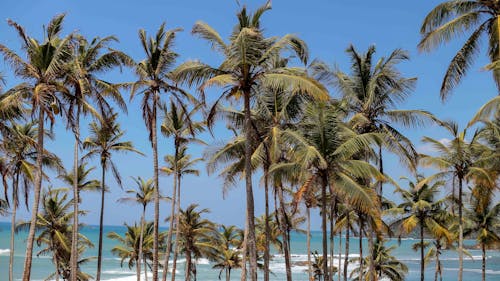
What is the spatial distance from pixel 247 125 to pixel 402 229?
60.3ft

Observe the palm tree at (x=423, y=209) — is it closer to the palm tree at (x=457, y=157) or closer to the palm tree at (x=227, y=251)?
the palm tree at (x=457, y=157)

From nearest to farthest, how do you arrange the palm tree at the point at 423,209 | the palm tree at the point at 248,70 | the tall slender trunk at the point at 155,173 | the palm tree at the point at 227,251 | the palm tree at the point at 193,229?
1. the palm tree at the point at 248,70
2. the tall slender trunk at the point at 155,173
3. the palm tree at the point at 423,209
4. the palm tree at the point at 193,229
5. the palm tree at the point at 227,251

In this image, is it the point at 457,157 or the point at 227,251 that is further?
the point at 227,251

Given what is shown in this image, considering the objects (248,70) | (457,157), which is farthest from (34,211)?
(457,157)

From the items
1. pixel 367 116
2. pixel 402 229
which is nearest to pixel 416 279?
pixel 402 229

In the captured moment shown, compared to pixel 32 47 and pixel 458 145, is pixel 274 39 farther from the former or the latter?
pixel 458 145

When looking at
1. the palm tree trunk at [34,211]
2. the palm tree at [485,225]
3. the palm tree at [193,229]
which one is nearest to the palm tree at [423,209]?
the palm tree at [485,225]

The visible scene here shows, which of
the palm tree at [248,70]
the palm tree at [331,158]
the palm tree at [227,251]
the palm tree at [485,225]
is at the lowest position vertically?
the palm tree at [227,251]

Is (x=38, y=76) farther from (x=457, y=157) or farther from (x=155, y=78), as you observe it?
(x=457, y=157)

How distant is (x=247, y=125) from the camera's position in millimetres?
17188

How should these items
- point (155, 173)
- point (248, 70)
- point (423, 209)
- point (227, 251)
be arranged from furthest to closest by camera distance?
point (227, 251) → point (423, 209) → point (155, 173) → point (248, 70)

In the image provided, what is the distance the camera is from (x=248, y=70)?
16.7 meters

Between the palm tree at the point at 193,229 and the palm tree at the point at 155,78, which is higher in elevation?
the palm tree at the point at 155,78

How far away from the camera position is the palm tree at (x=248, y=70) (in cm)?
1583
